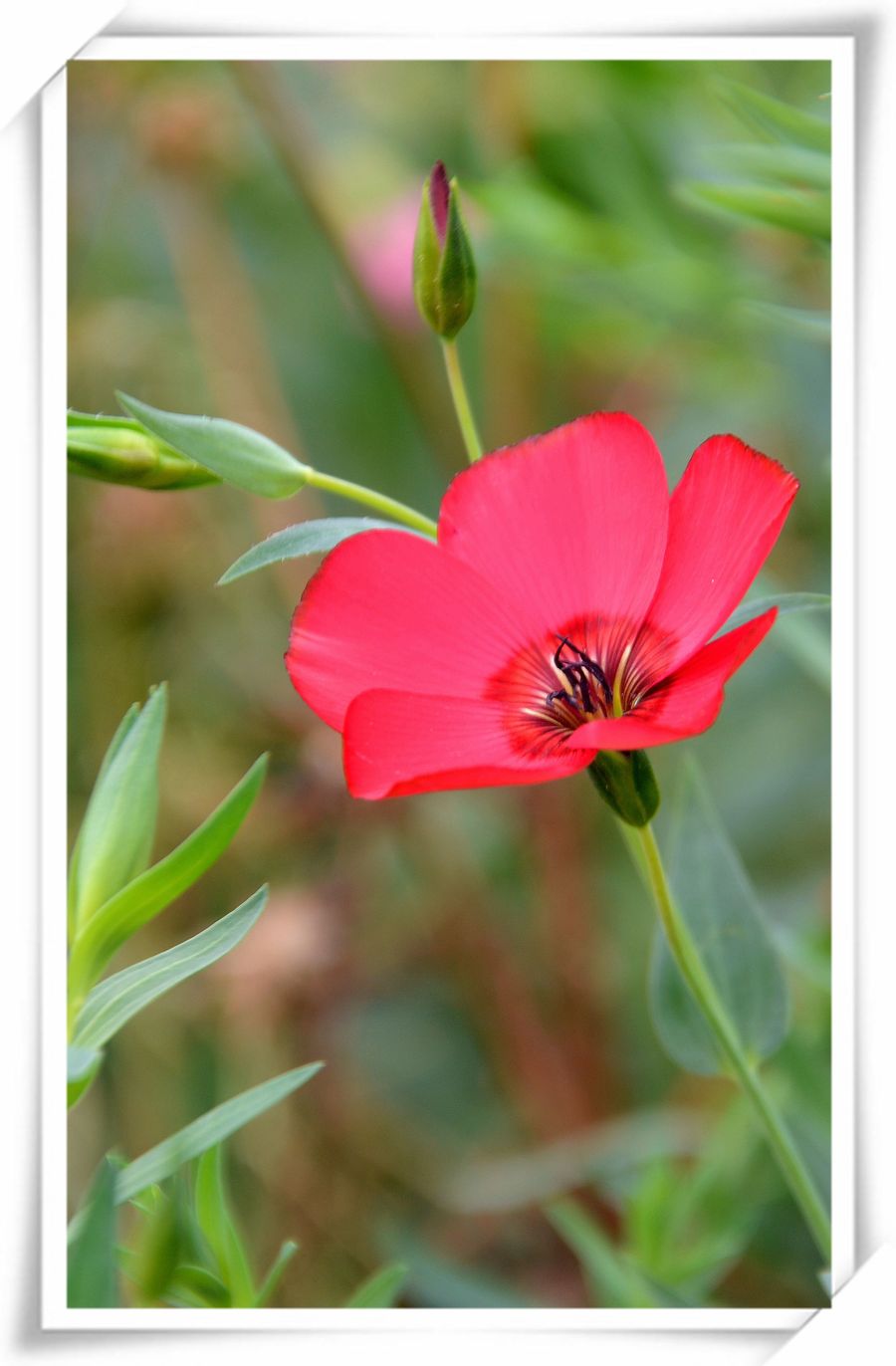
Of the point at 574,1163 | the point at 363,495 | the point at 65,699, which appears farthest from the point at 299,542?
the point at 574,1163

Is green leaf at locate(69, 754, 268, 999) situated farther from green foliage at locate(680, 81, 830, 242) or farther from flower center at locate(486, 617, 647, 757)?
green foliage at locate(680, 81, 830, 242)

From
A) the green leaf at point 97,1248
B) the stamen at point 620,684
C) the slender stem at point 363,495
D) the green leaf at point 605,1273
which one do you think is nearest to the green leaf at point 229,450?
the slender stem at point 363,495

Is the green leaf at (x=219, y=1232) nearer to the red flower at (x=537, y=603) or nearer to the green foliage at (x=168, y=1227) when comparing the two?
the green foliage at (x=168, y=1227)

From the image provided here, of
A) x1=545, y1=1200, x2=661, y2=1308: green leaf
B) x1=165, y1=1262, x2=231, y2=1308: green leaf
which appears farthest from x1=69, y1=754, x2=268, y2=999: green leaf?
x1=545, y1=1200, x2=661, y2=1308: green leaf

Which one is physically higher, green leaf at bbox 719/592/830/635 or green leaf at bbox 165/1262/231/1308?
green leaf at bbox 719/592/830/635

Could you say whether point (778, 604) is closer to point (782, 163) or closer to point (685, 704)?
point (685, 704)
